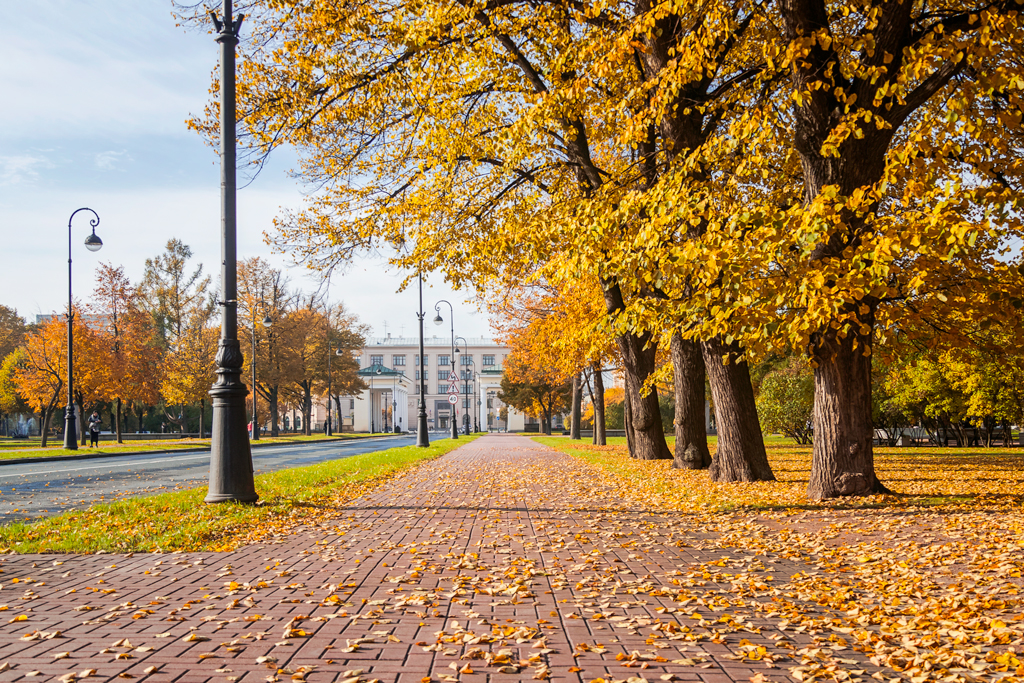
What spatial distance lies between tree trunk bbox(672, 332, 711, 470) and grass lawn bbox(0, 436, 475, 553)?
6.99 meters

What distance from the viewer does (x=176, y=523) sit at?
822 centimetres

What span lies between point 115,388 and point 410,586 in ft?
109

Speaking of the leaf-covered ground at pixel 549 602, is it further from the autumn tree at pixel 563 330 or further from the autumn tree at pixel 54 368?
the autumn tree at pixel 54 368

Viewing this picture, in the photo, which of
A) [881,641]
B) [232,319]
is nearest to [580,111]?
[232,319]

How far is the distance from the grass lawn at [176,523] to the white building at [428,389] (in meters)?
69.1

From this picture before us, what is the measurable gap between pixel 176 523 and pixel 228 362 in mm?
2280

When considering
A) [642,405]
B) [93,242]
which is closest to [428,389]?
[93,242]

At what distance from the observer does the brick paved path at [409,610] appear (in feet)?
12.7

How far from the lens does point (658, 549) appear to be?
7.12 m

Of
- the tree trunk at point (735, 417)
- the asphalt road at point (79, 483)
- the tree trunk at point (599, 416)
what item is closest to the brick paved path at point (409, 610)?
the asphalt road at point (79, 483)

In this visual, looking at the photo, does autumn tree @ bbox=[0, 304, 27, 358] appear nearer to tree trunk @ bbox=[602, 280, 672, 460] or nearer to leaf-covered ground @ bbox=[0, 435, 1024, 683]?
tree trunk @ bbox=[602, 280, 672, 460]

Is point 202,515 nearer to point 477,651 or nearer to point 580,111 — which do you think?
point 477,651

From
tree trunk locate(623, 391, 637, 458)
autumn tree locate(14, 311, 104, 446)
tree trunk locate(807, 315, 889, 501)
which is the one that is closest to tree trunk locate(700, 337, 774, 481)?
tree trunk locate(807, 315, 889, 501)

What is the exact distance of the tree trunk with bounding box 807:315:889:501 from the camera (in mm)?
9820
